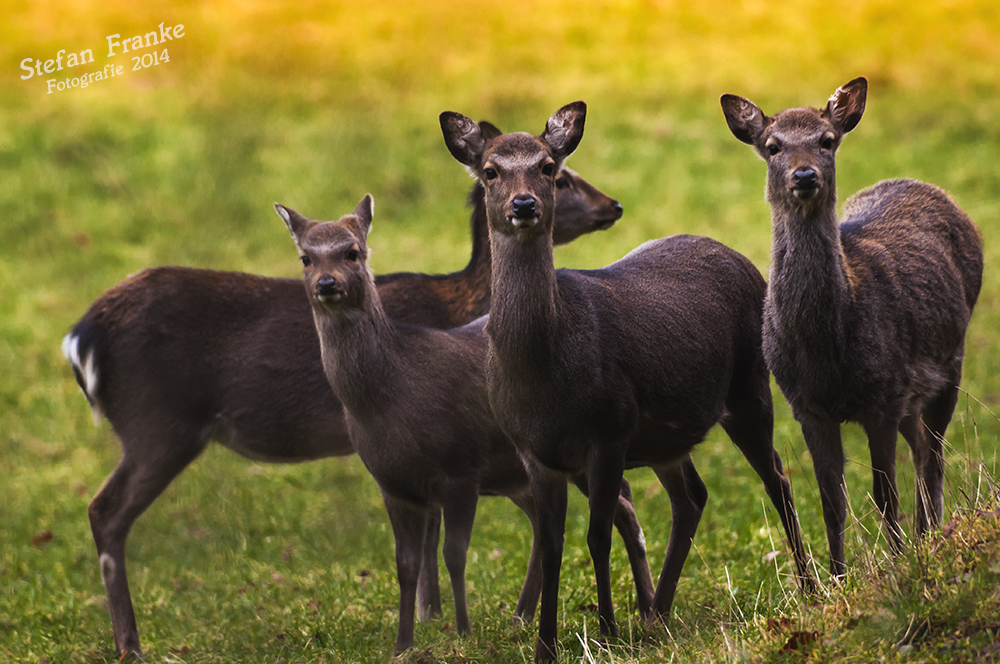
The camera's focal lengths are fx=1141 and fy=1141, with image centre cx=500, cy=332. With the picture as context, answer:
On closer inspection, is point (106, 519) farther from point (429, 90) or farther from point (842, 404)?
point (429, 90)

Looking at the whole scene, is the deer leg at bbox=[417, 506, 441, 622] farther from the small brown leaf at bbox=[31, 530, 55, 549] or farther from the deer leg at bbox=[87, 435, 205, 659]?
the small brown leaf at bbox=[31, 530, 55, 549]

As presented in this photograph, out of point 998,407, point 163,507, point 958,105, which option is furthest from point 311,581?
point 958,105

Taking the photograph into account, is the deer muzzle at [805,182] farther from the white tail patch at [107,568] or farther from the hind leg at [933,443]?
the white tail patch at [107,568]

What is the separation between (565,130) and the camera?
5.34 meters

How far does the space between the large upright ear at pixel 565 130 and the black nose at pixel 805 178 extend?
1.04m

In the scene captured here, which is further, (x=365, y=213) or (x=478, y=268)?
(x=478, y=268)

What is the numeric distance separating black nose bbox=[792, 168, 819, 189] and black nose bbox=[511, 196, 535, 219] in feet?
3.69

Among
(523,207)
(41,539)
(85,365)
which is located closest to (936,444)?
(523,207)

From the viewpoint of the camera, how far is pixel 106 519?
6.82 metres

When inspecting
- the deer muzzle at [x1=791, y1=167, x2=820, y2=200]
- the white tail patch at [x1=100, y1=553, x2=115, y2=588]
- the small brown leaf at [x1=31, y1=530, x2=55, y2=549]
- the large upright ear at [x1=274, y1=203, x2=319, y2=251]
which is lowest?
the small brown leaf at [x1=31, y1=530, x2=55, y2=549]

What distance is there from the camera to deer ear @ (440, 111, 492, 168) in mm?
5293

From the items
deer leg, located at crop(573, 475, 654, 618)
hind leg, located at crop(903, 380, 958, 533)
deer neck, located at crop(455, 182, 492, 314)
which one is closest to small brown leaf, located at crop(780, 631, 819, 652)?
deer leg, located at crop(573, 475, 654, 618)

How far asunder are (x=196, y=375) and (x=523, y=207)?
3.03m

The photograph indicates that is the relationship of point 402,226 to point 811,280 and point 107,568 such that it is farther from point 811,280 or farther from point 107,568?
point 811,280
